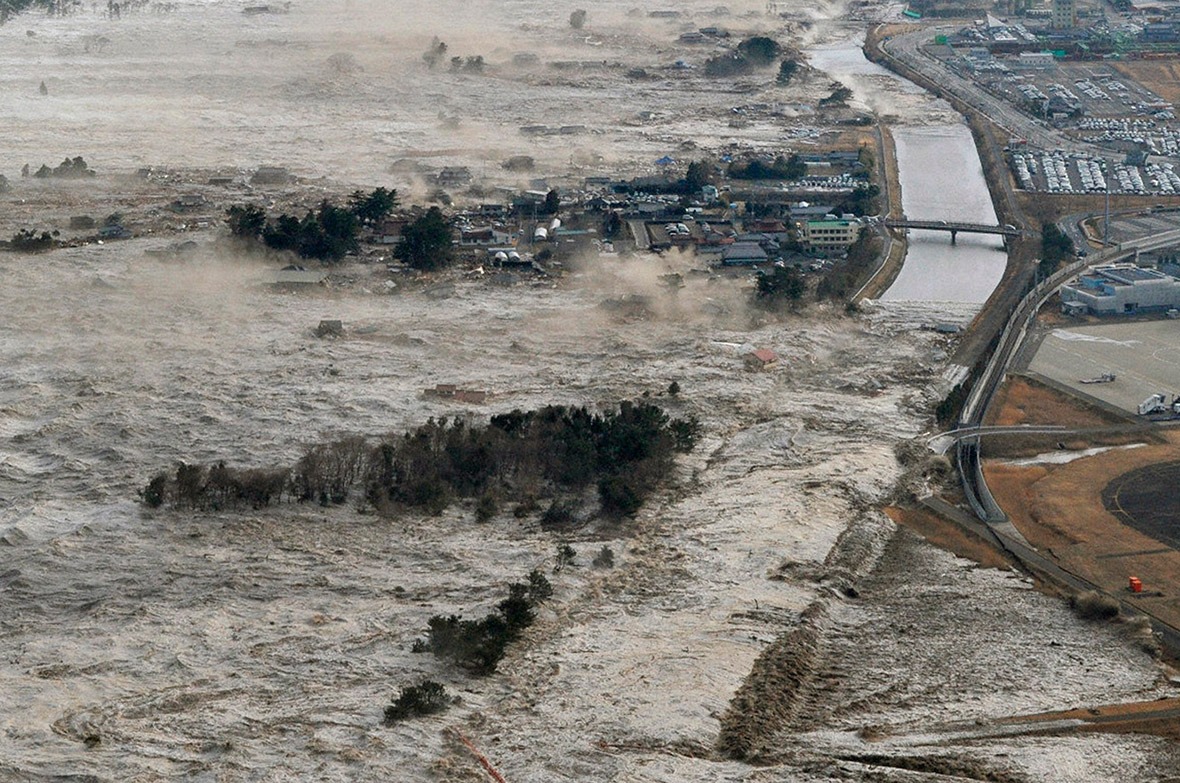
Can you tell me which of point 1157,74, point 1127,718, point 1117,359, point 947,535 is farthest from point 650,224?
point 1157,74

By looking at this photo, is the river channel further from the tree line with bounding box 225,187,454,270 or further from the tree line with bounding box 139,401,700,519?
the tree line with bounding box 139,401,700,519

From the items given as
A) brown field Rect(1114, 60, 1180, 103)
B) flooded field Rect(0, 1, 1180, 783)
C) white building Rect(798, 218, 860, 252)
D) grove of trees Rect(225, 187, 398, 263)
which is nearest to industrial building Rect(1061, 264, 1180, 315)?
flooded field Rect(0, 1, 1180, 783)

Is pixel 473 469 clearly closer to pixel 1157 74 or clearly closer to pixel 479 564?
pixel 479 564

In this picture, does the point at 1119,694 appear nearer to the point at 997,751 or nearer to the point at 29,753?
the point at 997,751

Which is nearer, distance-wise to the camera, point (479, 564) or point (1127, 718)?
point (1127, 718)

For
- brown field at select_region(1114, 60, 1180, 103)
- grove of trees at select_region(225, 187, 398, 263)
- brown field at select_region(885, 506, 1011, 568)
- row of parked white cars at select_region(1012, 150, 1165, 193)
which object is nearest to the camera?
brown field at select_region(885, 506, 1011, 568)

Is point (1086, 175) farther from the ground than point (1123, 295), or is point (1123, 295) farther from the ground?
point (1086, 175)

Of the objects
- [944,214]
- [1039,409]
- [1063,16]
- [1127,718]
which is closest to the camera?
[1127,718]
